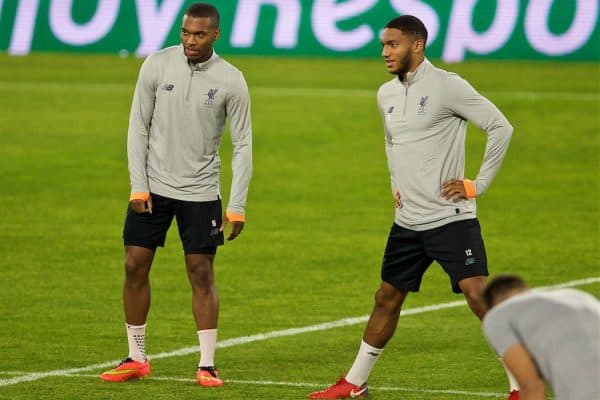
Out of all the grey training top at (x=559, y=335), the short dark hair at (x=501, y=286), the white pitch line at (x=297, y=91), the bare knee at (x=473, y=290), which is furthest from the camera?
the white pitch line at (x=297, y=91)

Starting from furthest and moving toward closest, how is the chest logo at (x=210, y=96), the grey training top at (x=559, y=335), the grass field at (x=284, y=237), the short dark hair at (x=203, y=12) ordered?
the grass field at (x=284, y=237)
the chest logo at (x=210, y=96)
the short dark hair at (x=203, y=12)
the grey training top at (x=559, y=335)

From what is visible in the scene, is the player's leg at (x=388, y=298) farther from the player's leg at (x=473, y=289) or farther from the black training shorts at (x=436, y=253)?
the player's leg at (x=473, y=289)

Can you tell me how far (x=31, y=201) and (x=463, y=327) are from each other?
7.92m

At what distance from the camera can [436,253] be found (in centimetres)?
901

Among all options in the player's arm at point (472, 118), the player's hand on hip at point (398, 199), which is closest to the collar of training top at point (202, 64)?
the player's hand on hip at point (398, 199)

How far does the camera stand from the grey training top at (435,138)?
9.00 m

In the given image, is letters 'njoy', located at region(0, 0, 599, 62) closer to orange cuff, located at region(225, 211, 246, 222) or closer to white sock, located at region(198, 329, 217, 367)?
orange cuff, located at region(225, 211, 246, 222)

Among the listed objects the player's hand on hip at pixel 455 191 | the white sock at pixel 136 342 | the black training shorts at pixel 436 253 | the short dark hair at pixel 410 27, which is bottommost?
the white sock at pixel 136 342

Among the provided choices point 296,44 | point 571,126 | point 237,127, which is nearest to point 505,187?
point 571,126

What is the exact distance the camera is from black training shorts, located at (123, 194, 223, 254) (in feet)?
31.8

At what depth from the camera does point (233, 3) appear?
31.9 m

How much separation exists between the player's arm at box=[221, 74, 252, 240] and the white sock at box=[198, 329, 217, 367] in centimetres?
59

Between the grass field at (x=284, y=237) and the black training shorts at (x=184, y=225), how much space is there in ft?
2.75

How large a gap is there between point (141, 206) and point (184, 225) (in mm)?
295
